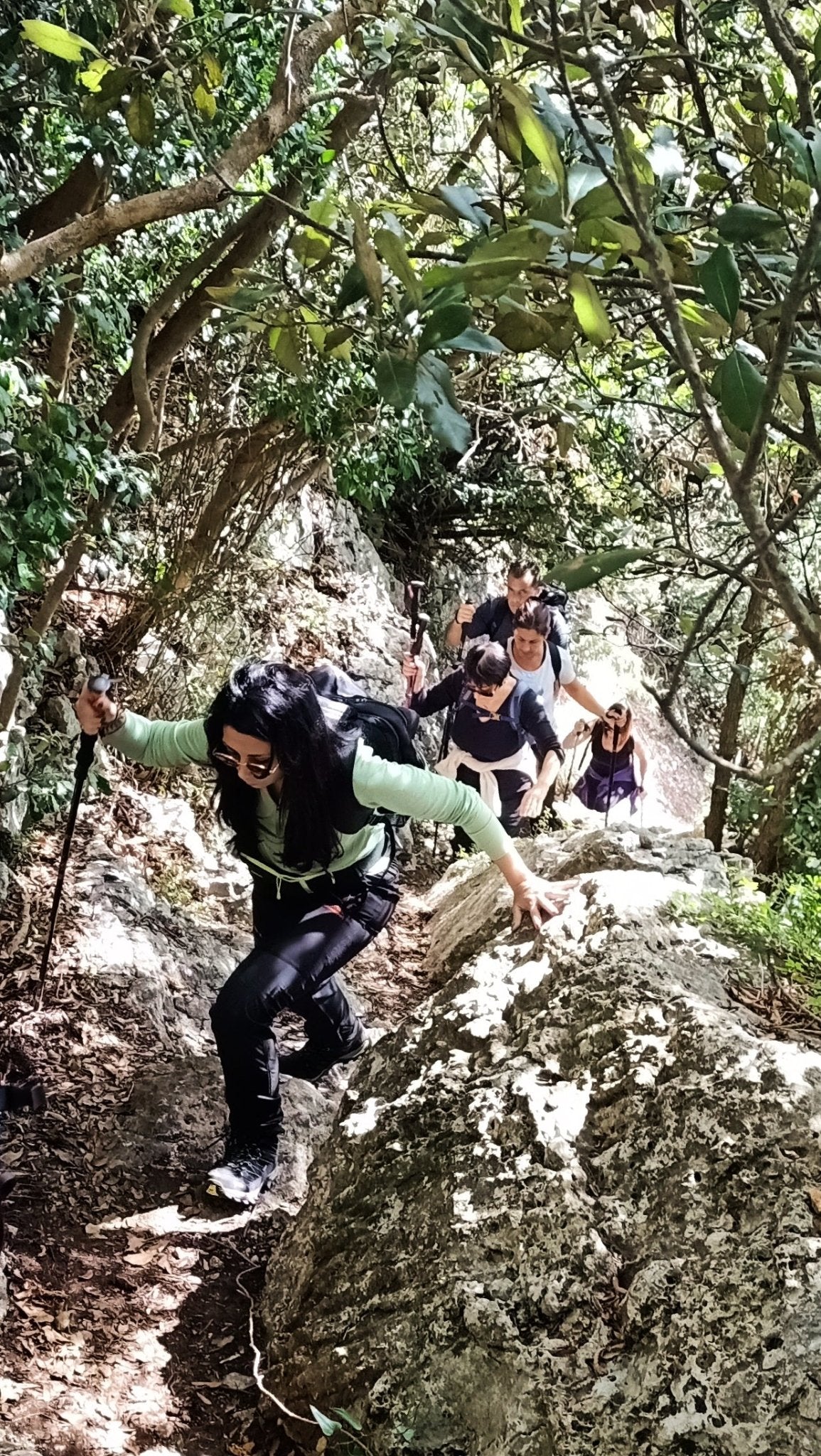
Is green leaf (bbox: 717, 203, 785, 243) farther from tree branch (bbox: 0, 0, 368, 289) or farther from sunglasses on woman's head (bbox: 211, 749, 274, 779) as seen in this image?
sunglasses on woman's head (bbox: 211, 749, 274, 779)

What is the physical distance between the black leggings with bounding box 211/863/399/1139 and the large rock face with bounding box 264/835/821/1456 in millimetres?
438

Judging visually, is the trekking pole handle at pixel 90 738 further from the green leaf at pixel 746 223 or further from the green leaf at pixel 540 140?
the green leaf at pixel 746 223

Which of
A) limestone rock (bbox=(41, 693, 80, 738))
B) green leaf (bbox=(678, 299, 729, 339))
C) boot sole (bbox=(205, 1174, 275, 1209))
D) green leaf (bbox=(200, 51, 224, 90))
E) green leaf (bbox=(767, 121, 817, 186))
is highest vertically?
green leaf (bbox=(200, 51, 224, 90))

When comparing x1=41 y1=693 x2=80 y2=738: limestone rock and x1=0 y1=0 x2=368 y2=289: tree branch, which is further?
x1=41 y1=693 x2=80 y2=738: limestone rock

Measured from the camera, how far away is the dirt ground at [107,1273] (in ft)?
8.44

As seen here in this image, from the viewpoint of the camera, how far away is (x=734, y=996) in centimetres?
301

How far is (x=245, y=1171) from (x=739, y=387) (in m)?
3.13

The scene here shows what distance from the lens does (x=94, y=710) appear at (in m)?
3.47

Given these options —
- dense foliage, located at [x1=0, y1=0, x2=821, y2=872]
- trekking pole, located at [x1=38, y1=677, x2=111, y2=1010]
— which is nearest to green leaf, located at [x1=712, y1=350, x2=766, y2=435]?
dense foliage, located at [x1=0, y1=0, x2=821, y2=872]

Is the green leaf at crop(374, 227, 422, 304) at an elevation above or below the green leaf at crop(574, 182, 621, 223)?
below

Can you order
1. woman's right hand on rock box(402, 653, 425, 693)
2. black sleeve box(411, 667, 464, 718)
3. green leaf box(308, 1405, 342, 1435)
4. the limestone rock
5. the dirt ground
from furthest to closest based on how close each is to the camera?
woman's right hand on rock box(402, 653, 425, 693) → black sleeve box(411, 667, 464, 718) → the limestone rock → the dirt ground → green leaf box(308, 1405, 342, 1435)

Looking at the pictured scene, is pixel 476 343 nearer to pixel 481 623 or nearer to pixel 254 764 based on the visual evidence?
pixel 254 764

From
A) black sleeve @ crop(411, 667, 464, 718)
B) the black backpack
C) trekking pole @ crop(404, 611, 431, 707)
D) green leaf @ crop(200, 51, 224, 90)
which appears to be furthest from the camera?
trekking pole @ crop(404, 611, 431, 707)

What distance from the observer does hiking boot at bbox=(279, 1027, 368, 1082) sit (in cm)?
401
